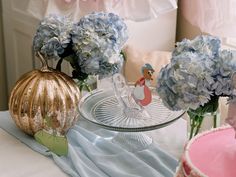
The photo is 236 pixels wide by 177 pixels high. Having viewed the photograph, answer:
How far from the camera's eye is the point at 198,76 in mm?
979

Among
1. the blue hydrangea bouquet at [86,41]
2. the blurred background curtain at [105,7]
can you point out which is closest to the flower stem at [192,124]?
the blue hydrangea bouquet at [86,41]

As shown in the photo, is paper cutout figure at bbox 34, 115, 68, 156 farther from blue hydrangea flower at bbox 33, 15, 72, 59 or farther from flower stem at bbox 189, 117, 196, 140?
flower stem at bbox 189, 117, 196, 140

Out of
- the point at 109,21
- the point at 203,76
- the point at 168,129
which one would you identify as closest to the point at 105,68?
the point at 109,21

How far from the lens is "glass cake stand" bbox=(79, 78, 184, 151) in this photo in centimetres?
120

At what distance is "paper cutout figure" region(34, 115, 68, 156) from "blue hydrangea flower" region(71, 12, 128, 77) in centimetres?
16

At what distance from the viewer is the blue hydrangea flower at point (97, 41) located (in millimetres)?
1229

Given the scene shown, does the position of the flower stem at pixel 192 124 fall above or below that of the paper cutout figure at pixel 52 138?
above

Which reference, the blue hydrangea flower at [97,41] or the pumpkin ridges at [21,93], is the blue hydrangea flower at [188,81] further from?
the pumpkin ridges at [21,93]

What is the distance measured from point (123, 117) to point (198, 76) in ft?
1.11

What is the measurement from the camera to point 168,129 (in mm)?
1350

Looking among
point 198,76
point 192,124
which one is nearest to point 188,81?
point 198,76

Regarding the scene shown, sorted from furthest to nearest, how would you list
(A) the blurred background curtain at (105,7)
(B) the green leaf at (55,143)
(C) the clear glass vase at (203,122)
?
(A) the blurred background curtain at (105,7), (B) the green leaf at (55,143), (C) the clear glass vase at (203,122)

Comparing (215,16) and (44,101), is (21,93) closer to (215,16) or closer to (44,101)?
(44,101)

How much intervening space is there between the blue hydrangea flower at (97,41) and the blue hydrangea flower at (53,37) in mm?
25
